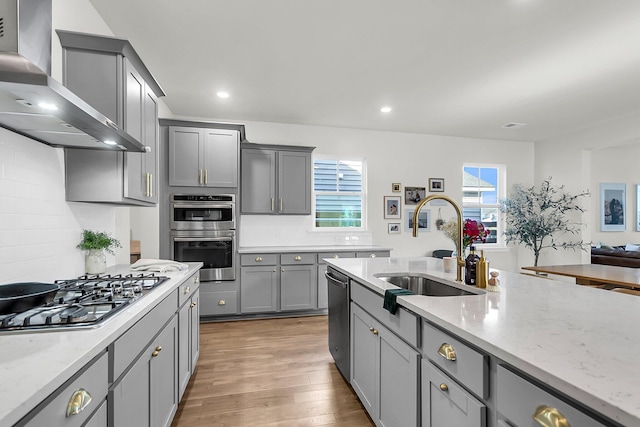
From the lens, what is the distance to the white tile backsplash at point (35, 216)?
1.51 m

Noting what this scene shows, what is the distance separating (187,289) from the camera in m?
2.32

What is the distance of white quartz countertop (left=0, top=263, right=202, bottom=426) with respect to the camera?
700 mm

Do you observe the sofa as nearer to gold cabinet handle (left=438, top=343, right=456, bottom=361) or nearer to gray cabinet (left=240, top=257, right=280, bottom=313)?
gray cabinet (left=240, top=257, right=280, bottom=313)

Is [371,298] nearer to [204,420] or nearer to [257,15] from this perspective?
[204,420]

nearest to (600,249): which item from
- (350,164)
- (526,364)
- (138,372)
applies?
(350,164)

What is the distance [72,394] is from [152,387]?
0.75 m

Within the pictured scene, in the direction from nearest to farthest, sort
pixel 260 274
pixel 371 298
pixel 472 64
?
pixel 371 298
pixel 472 64
pixel 260 274

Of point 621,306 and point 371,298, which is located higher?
point 621,306

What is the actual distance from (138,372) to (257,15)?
2386mm

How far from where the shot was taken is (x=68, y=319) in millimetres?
1122

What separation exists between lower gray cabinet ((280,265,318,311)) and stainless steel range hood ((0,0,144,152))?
2945 mm

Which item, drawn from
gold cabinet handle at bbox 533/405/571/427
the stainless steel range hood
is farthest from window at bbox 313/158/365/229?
gold cabinet handle at bbox 533/405/571/427

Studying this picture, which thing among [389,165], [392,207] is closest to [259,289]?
[392,207]

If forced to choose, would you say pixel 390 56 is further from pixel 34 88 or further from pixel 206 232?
pixel 206 232
